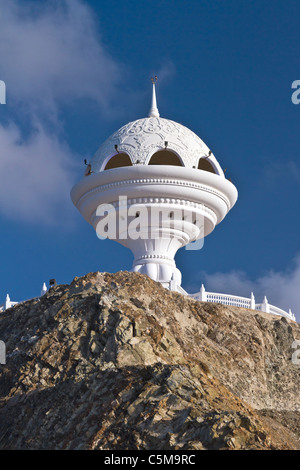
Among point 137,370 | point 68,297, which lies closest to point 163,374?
point 137,370

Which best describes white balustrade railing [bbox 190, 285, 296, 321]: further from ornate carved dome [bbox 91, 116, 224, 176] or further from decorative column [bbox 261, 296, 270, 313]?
ornate carved dome [bbox 91, 116, 224, 176]

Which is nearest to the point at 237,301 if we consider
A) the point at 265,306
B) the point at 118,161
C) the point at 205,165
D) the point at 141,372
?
the point at 265,306

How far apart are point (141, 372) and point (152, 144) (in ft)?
45.8

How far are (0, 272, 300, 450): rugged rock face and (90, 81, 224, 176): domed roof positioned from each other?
Result: 717 centimetres

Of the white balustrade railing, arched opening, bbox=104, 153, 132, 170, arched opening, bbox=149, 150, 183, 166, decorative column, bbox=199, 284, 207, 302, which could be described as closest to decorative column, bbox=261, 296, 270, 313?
the white balustrade railing

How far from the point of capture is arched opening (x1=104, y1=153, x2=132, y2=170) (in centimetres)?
3909

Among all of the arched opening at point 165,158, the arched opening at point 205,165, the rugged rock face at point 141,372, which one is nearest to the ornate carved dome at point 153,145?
the arched opening at point 165,158

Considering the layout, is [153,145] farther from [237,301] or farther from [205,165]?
[237,301]

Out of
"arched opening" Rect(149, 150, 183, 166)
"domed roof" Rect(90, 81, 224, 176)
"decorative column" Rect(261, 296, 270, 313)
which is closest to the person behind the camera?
"decorative column" Rect(261, 296, 270, 313)

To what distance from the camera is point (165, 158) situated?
39281 mm

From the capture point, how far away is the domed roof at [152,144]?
123 feet

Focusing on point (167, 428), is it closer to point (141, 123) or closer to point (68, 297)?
point (68, 297)

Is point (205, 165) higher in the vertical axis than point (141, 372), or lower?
higher

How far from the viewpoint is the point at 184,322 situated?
3198cm
